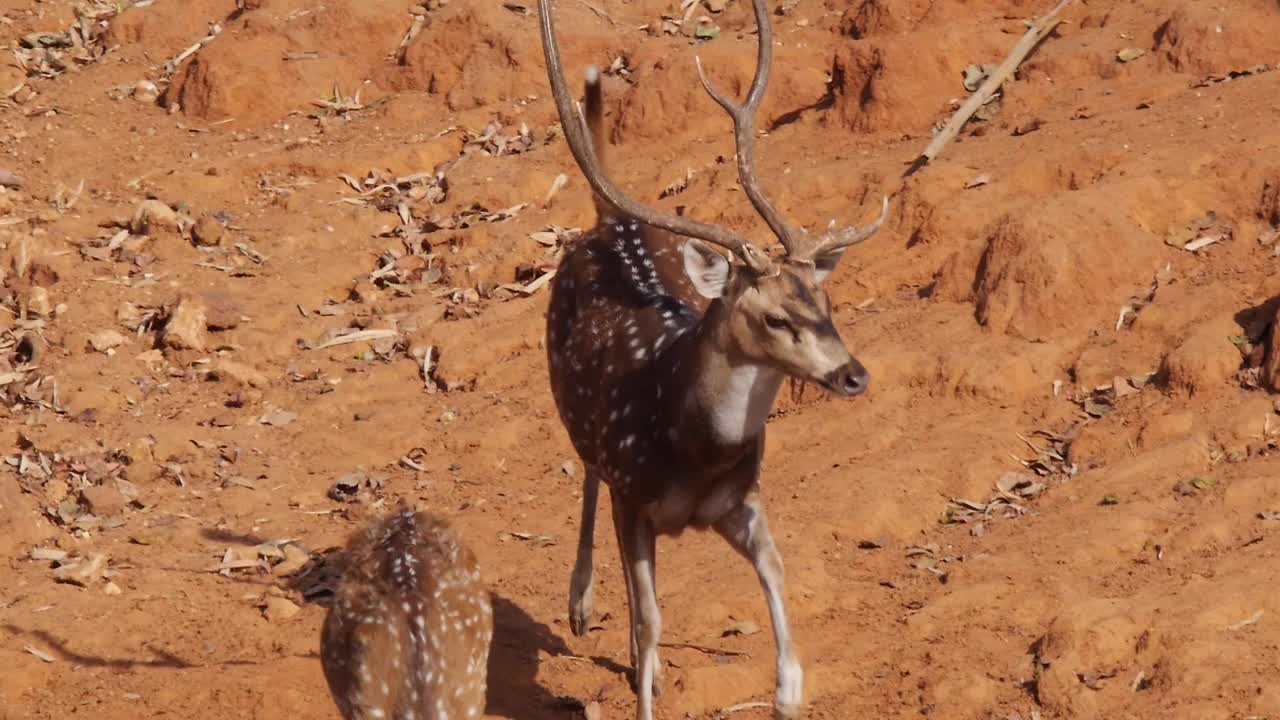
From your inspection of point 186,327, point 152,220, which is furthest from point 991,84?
point 152,220

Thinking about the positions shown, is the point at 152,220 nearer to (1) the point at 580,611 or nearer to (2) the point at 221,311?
(2) the point at 221,311

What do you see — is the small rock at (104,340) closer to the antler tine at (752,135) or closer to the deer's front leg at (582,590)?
the deer's front leg at (582,590)

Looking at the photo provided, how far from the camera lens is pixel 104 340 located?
1363 cm

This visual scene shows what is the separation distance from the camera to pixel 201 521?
11.6 meters

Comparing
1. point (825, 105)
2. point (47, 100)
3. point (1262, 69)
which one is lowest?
point (47, 100)

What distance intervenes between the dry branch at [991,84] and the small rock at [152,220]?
6.12 meters

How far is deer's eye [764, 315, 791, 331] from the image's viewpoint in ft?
26.6

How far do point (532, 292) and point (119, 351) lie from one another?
10.0 feet

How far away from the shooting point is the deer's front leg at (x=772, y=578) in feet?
27.7

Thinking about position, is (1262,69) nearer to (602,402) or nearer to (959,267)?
(959,267)

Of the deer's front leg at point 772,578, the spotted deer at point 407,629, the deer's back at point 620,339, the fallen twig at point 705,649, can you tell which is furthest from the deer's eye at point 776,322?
the fallen twig at point 705,649

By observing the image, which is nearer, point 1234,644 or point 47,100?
point 1234,644

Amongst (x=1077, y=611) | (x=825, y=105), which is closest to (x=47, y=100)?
(x=825, y=105)

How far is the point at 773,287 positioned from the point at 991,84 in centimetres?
653
